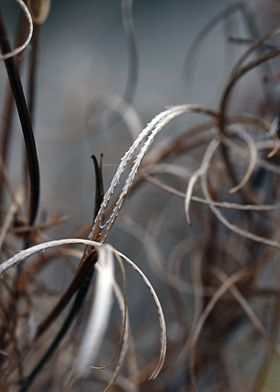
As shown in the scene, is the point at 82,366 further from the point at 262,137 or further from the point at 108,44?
the point at 108,44

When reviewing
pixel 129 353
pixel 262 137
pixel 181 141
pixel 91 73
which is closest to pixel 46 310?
pixel 129 353

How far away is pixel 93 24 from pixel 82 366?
134cm

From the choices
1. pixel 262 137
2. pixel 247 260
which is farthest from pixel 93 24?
pixel 247 260

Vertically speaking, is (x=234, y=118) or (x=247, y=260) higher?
(x=234, y=118)

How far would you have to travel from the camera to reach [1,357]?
0.50 m

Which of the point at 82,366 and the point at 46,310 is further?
the point at 46,310

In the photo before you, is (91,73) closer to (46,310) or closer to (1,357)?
(46,310)

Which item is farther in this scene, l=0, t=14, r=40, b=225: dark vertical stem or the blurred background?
the blurred background

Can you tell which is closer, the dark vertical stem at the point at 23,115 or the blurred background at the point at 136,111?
the dark vertical stem at the point at 23,115

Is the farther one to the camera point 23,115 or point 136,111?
point 136,111

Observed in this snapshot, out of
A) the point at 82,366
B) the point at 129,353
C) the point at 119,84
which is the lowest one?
the point at 129,353

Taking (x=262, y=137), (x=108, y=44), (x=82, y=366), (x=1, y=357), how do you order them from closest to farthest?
(x=82, y=366)
(x=1, y=357)
(x=262, y=137)
(x=108, y=44)

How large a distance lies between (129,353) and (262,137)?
0.27 meters

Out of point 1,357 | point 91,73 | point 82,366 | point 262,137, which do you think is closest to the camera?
point 82,366
